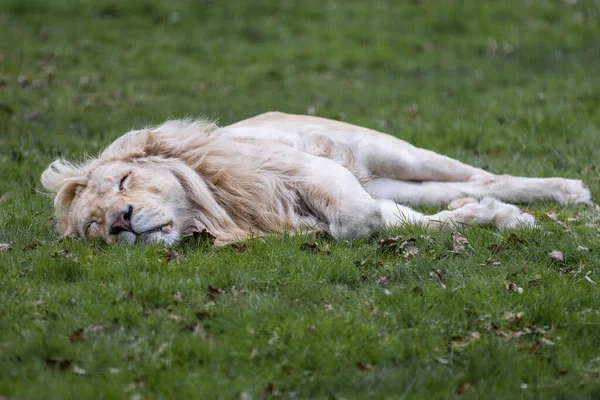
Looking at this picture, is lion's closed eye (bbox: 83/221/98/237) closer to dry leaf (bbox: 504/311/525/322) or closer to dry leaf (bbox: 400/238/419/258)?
dry leaf (bbox: 400/238/419/258)

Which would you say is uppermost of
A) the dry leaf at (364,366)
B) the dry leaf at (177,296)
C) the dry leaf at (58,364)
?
the dry leaf at (58,364)

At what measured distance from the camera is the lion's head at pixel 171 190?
5902 mm

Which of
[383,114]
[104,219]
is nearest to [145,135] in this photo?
[104,219]

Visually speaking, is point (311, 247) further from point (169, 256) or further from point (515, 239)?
point (515, 239)

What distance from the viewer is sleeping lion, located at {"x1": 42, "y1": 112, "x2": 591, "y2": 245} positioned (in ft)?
19.8

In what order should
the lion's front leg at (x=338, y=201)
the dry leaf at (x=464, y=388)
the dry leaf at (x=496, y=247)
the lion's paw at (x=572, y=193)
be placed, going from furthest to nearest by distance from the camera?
the lion's paw at (x=572, y=193) → the lion's front leg at (x=338, y=201) → the dry leaf at (x=496, y=247) → the dry leaf at (x=464, y=388)

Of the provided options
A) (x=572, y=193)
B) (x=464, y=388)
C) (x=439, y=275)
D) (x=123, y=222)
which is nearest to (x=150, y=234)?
(x=123, y=222)

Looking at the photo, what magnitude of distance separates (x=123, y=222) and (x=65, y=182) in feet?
2.69

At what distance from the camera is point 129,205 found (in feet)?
19.0

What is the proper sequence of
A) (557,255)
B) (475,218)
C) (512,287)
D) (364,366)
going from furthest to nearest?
(475,218) < (557,255) < (512,287) < (364,366)

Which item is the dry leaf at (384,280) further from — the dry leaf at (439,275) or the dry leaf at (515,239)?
the dry leaf at (515,239)

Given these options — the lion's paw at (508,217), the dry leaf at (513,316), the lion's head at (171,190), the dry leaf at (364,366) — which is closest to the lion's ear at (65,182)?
the lion's head at (171,190)

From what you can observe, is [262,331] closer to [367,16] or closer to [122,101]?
[122,101]

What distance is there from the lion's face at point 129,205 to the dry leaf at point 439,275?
1.72 metres
